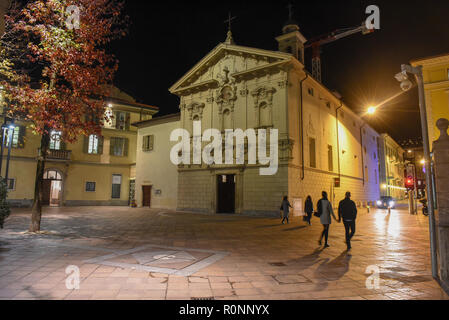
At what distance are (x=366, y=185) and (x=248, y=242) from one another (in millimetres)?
30269

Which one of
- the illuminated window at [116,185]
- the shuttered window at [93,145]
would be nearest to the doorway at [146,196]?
→ the illuminated window at [116,185]

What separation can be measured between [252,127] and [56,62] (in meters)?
13.3

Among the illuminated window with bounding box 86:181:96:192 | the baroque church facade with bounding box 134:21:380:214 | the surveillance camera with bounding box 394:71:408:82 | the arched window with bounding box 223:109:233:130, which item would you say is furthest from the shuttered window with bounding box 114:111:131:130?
the surveillance camera with bounding box 394:71:408:82

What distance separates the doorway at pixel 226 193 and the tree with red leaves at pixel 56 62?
12014 millimetres

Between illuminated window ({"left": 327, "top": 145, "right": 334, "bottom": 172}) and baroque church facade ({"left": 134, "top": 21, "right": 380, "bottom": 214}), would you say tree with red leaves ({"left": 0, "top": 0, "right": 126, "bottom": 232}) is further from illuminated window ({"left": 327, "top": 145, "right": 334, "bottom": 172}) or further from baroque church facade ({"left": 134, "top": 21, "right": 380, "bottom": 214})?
illuminated window ({"left": 327, "top": 145, "right": 334, "bottom": 172})

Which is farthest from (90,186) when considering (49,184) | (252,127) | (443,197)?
(443,197)

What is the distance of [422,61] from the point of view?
2230 cm

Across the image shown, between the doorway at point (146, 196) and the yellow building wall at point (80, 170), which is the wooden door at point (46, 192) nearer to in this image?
the yellow building wall at point (80, 170)

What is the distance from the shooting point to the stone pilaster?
17.8ft

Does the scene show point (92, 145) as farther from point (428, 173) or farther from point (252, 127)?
point (428, 173)

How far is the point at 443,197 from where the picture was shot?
5.54m
